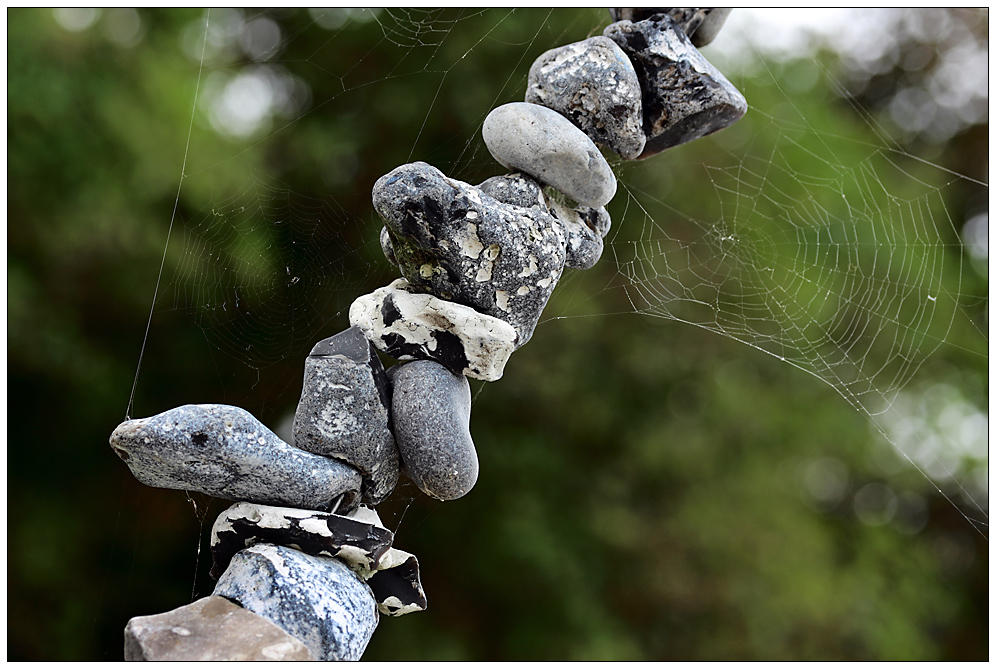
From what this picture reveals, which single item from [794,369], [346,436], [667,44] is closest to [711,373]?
[794,369]

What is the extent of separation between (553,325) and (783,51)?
1.33m

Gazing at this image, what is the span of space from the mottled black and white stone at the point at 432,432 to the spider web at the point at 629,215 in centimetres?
82

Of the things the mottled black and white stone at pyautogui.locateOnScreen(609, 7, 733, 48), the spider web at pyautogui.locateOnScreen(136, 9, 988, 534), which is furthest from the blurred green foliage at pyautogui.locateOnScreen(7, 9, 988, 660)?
the mottled black and white stone at pyautogui.locateOnScreen(609, 7, 733, 48)

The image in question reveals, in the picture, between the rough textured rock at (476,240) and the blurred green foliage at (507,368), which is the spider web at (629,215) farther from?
the rough textured rock at (476,240)

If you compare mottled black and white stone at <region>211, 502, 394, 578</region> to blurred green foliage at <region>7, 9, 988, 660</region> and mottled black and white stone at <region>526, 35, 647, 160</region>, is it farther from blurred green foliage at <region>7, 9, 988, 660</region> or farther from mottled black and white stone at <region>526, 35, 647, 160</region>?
blurred green foliage at <region>7, 9, 988, 660</region>

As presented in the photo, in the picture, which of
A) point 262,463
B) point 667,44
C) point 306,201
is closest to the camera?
point 262,463

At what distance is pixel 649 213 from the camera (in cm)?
243

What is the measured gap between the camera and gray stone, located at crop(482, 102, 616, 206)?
84 centimetres

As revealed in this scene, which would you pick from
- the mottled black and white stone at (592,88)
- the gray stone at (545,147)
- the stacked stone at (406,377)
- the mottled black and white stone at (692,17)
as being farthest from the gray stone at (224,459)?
the mottled black and white stone at (692,17)

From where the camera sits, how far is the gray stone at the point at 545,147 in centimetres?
84

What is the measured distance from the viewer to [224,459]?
2.30ft

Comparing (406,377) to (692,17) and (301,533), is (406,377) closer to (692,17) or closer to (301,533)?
(301,533)

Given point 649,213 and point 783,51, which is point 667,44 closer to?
point 649,213

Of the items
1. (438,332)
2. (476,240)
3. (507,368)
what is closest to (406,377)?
(438,332)
